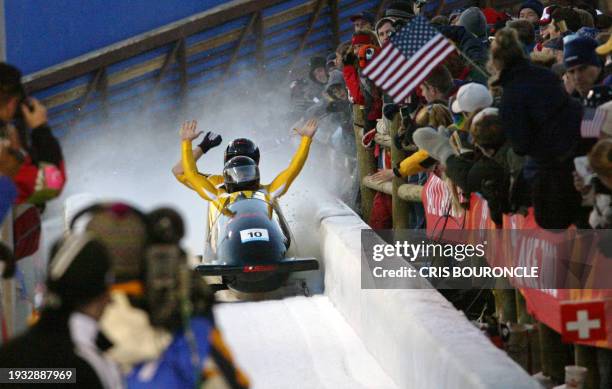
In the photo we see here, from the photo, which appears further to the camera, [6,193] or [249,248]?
[249,248]

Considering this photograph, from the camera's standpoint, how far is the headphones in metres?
2.36

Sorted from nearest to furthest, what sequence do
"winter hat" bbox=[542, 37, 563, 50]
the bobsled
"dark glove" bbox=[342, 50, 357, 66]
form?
"winter hat" bbox=[542, 37, 563, 50], the bobsled, "dark glove" bbox=[342, 50, 357, 66]

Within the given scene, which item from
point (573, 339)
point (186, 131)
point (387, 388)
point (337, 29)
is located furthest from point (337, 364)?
point (337, 29)

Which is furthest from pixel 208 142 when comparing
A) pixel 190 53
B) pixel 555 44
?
pixel 190 53

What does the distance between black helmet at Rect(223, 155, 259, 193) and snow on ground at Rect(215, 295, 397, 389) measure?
1020mm

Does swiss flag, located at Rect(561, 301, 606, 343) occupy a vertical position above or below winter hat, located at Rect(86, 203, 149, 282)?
below

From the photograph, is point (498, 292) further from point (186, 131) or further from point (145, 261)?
point (186, 131)

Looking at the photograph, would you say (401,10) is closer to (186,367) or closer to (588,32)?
(588,32)

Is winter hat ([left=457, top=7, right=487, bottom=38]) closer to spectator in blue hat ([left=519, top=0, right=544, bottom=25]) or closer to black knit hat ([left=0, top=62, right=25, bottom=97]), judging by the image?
spectator in blue hat ([left=519, top=0, right=544, bottom=25])

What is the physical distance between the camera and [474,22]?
7.06 meters

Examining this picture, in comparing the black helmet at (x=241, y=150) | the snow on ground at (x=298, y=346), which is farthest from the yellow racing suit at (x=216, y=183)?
the snow on ground at (x=298, y=346)

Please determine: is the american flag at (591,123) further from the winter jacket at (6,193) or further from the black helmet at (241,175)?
the black helmet at (241,175)

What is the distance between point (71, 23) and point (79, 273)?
11583mm

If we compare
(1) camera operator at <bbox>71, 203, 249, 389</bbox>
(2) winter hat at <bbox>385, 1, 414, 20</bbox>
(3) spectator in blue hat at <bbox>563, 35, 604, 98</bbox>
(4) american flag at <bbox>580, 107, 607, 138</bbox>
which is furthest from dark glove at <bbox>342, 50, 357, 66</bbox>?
(1) camera operator at <bbox>71, 203, 249, 389</bbox>
